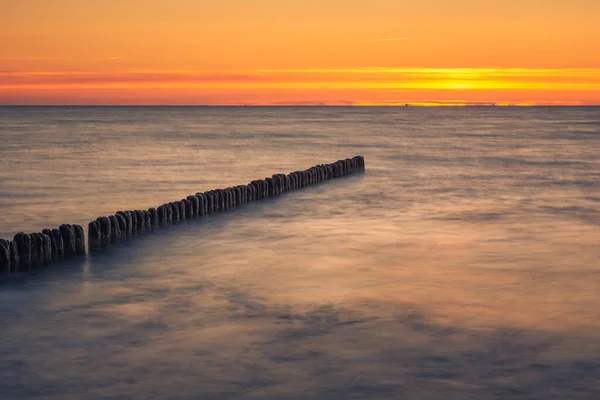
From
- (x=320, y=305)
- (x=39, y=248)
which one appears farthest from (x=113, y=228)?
(x=320, y=305)

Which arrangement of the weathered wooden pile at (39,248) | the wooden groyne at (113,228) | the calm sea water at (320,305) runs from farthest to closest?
the wooden groyne at (113,228) → the weathered wooden pile at (39,248) → the calm sea water at (320,305)

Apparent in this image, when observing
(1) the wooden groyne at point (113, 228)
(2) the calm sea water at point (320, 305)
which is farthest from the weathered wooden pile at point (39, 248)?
(2) the calm sea water at point (320, 305)

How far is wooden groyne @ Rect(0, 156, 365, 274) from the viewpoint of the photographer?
43.6ft

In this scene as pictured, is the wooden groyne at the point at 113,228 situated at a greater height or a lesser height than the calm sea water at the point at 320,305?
greater

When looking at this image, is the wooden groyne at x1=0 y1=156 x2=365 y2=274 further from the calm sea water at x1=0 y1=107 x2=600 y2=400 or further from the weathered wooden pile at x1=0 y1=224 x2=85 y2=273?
the calm sea water at x1=0 y1=107 x2=600 y2=400

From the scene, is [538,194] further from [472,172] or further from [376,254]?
[376,254]

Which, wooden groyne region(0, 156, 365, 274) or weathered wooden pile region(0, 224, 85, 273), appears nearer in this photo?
weathered wooden pile region(0, 224, 85, 273)

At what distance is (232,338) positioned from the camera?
31.6 ft

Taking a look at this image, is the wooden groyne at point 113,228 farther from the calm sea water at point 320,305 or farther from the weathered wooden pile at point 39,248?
the calm sea water at point 320,305

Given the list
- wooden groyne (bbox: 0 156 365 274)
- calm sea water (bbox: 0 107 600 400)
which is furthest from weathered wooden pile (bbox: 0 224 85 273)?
calm sea water (bbox: 0 107 600 400)

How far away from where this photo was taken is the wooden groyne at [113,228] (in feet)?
43.6

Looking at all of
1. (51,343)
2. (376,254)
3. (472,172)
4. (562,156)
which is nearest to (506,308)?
(376,254)

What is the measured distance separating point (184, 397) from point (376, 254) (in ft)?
26.0

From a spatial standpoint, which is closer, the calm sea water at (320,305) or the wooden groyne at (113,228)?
the calm sea water at (320,305)
